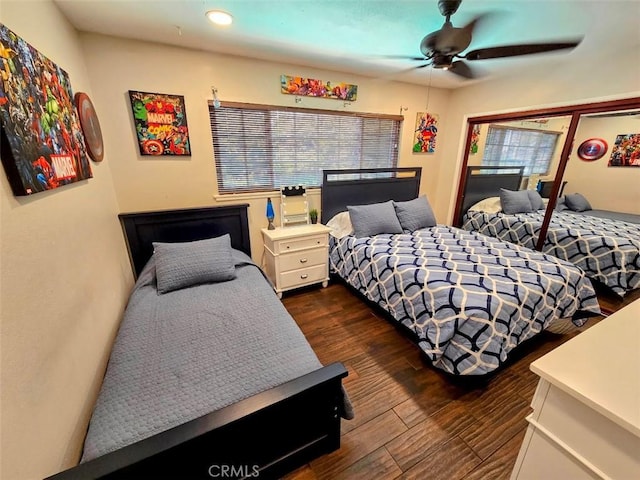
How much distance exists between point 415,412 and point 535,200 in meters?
2.78

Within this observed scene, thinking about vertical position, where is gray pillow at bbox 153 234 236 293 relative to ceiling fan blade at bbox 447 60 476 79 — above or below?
below

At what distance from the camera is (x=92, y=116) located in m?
1.73

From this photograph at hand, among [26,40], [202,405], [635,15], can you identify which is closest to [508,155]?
[635,15]

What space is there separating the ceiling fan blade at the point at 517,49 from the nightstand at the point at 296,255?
1.80 meters

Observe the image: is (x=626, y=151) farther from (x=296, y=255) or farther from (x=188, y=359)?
(x=188, y=359)

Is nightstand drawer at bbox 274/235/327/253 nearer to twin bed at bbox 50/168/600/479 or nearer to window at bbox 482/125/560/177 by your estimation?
twin bed at bbox 50/168/600/479

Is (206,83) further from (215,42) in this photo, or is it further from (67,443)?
(67,443)

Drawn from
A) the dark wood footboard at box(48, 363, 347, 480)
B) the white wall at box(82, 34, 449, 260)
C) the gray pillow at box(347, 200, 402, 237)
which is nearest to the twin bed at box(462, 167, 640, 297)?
the gray pillow at box(347, 200, 402, 237)

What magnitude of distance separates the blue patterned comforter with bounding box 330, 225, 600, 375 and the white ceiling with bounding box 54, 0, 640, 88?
1625mm

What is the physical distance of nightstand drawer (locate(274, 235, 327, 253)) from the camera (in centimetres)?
247

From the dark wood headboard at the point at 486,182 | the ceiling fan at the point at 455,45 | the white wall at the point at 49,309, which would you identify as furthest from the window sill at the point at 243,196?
the dark wood headboard at the point at 486,182

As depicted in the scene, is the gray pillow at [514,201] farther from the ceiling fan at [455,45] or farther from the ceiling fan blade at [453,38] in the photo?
the ceiling fan blade at [453,38]

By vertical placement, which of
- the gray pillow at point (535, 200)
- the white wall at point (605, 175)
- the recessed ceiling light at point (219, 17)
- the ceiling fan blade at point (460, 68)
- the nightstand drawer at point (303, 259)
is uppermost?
the recessed ceiling light at point (219, 17)

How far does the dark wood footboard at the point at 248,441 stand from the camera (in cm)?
75
